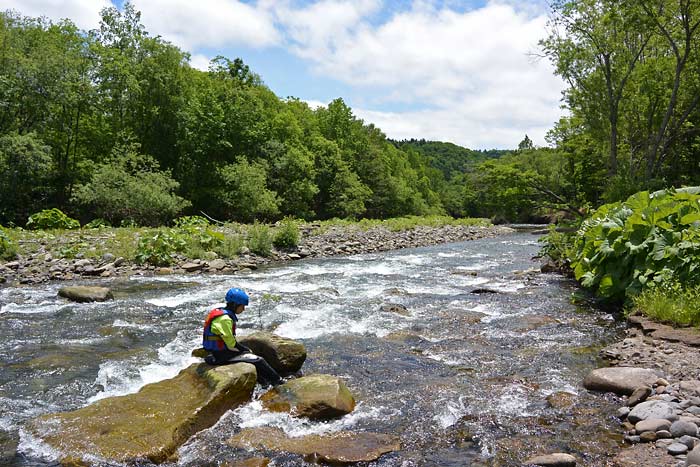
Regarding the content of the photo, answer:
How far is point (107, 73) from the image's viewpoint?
36125mm

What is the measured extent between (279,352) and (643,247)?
8.33 metres

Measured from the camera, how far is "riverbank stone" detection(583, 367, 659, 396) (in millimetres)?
6543

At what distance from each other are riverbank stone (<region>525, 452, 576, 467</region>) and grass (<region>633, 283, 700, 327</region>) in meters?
5.35

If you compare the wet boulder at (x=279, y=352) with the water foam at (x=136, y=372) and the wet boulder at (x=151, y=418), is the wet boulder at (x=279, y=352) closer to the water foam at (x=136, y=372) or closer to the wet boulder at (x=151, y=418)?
the wet boulder at (x=151, y=418)

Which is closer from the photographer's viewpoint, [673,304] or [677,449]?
[677,449]

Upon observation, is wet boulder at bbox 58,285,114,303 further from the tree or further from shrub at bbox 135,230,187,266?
the tree

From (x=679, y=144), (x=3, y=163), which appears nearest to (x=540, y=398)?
(x=679, y=144)

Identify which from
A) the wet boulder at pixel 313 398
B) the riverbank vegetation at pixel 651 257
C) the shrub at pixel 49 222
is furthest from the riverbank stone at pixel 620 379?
the shrub at pixel 49 222

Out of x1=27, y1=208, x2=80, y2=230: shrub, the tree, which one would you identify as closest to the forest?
the tree

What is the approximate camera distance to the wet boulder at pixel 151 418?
16.6 feet

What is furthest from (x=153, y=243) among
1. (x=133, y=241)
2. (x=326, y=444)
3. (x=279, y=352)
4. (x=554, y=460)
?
(x=554, y=460)

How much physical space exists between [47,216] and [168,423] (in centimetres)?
2449

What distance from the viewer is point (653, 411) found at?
5590mm

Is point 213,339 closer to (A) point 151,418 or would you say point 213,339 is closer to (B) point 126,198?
(A) point 151,418
